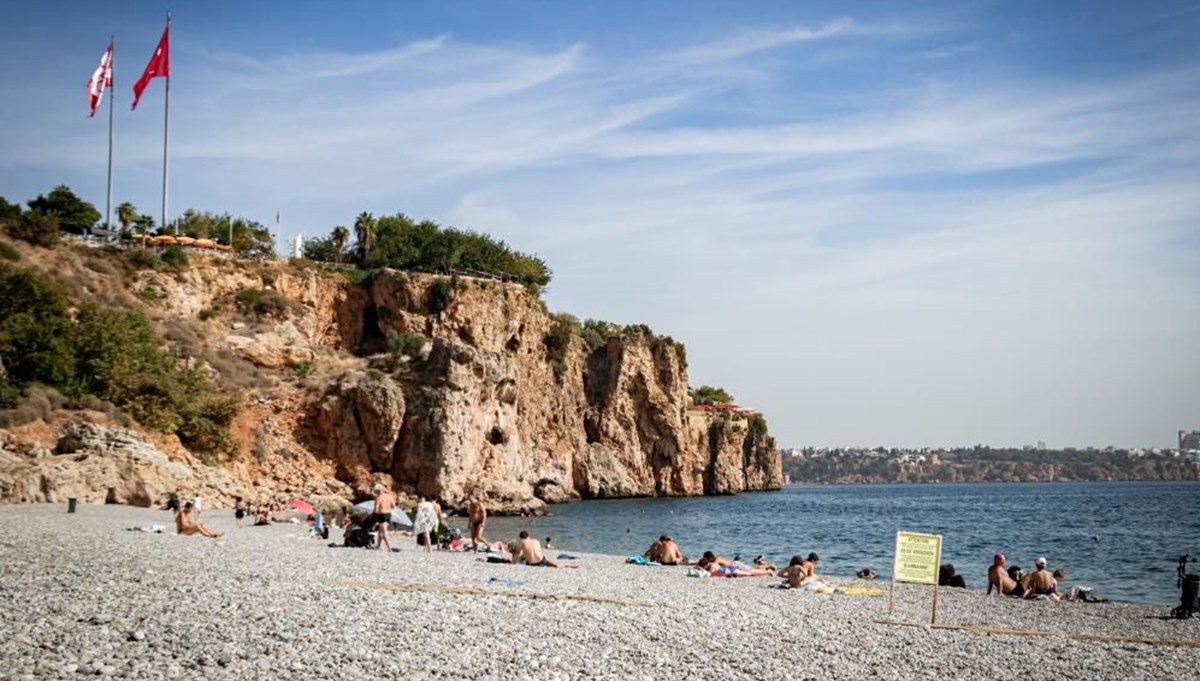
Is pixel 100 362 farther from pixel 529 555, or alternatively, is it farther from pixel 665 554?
pixel 665 554

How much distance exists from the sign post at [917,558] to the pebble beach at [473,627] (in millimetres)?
753

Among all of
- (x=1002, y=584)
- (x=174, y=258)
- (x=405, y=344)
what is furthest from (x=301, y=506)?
(x=1002, y=584)

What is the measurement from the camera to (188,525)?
84.2 feet

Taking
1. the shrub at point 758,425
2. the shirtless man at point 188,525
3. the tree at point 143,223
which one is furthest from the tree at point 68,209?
the shrub at point 758,425

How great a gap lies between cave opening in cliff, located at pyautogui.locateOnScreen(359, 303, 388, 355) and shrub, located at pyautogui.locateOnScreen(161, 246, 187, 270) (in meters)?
12.2

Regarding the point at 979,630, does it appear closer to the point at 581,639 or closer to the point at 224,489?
the point at 581,639

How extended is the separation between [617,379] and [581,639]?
7411cm

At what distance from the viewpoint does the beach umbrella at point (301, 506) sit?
41.8 m

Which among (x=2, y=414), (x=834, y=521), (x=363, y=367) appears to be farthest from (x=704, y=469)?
(x=2, y=414)

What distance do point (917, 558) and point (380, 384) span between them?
1699 inches

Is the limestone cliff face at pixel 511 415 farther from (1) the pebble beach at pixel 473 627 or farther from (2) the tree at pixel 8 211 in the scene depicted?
(1) the pebble beach at pixel 473 627

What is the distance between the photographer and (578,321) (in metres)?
90.1

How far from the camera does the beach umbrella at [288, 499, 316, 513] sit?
41.8 m

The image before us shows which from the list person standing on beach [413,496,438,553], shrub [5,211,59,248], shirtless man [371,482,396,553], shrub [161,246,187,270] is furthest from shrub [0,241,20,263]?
shirtless man [371,482,396,553]
